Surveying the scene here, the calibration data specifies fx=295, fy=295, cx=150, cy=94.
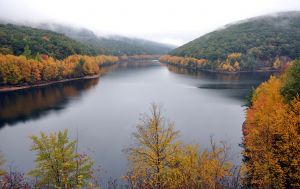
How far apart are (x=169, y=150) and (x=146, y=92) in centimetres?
5928

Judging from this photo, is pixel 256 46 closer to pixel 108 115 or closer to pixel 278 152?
pixel 108 115

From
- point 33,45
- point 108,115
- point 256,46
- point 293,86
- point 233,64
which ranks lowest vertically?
point 108,115

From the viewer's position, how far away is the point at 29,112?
56.9 metres

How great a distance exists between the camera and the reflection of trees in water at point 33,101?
180 ft

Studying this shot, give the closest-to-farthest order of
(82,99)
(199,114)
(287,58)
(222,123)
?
(222,123) → (199,114) → (82,99) → (287,58)

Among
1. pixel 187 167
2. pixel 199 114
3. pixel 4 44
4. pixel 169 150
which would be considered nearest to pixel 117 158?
pixel 169 150

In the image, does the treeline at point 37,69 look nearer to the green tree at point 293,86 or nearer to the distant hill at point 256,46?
the distant hill at point 256,46

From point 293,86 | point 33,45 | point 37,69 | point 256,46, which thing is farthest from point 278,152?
point 256,46

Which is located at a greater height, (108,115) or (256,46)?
(256,46)

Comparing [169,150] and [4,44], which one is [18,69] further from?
[169,150]

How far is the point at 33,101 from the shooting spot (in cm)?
6688

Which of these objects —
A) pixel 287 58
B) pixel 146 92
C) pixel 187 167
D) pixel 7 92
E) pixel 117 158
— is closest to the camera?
pixel 187 167

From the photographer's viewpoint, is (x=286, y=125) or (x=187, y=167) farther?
(x=286, y=125)

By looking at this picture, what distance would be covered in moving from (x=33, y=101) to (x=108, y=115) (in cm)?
2134
